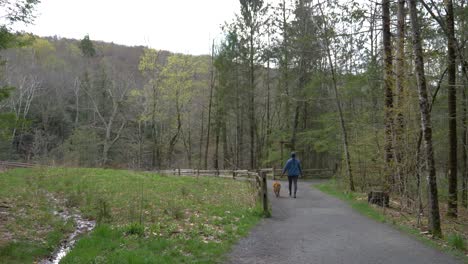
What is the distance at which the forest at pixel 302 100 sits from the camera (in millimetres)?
11242

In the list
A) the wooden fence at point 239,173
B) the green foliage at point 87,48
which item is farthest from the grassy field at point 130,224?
the green foliage at point 87,48

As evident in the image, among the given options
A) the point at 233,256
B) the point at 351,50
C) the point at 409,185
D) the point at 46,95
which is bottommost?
the point at 233,256

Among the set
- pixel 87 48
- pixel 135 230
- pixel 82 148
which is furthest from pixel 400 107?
pixel 87 48

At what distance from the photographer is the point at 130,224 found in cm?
935

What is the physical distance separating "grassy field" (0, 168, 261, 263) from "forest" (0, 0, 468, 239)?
263 cm

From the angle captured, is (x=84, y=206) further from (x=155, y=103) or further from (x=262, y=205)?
(x=155, y=103)

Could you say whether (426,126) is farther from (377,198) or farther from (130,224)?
(130,224)

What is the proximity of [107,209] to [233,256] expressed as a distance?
5.97 meters

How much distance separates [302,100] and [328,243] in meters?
13.7

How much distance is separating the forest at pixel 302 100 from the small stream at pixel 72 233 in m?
2.94

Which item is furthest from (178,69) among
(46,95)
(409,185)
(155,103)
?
(409,185)

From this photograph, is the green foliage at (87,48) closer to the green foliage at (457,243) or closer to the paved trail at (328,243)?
the paved trail at (328,243)

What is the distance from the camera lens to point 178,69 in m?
43.9

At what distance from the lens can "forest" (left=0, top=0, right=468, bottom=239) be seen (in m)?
11.2
